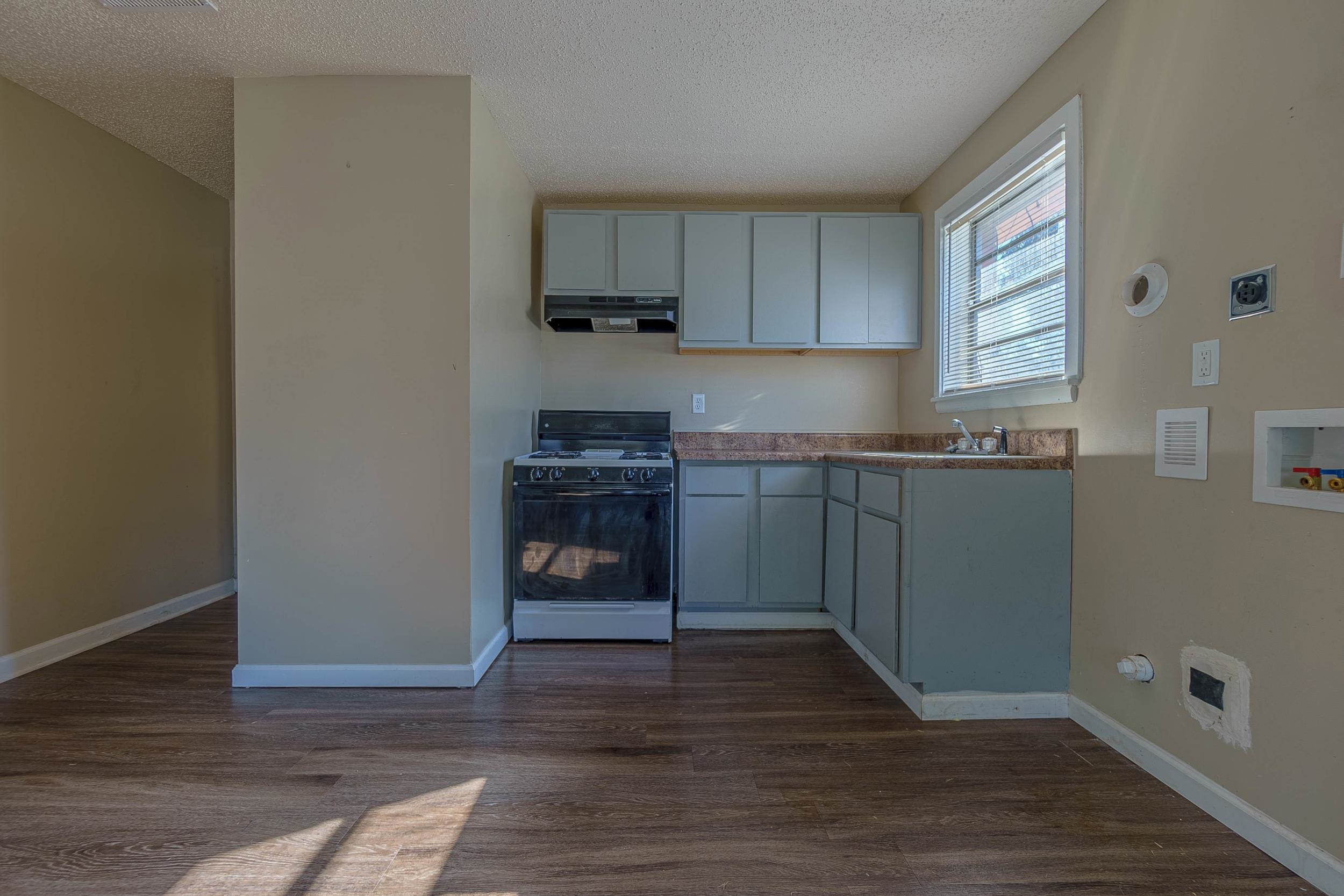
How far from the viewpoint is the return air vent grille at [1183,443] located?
1.66 metres

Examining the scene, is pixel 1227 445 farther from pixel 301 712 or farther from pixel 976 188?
pixel 301 712

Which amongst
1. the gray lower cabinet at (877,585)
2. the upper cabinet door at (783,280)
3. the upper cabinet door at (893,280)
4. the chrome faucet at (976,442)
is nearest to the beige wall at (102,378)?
the upper cabinet door at (783,280)

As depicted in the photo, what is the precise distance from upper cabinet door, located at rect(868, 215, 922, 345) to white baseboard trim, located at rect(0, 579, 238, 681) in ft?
13.6

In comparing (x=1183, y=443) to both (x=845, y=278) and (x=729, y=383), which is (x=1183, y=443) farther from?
(x=729, y=383)

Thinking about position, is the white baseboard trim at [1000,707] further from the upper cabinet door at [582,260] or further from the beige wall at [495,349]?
the upper cabinet door at [582,260]

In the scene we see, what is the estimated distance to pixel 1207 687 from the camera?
5.42ft

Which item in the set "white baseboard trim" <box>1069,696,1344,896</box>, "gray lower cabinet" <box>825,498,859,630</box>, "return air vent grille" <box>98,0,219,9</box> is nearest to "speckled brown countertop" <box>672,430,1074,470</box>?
"gray lower cabinet" <box>825,498,859,630</box>

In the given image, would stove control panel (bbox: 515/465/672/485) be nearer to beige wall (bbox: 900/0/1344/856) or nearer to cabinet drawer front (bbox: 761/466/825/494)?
cabinet drawer front (bbox: 761/466/825/494)

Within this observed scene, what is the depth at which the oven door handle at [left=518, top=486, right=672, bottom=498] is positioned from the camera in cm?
301

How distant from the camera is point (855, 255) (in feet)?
11.5

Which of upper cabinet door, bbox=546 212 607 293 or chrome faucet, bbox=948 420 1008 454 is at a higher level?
upper cabinet door, bbox=546 212 607 293

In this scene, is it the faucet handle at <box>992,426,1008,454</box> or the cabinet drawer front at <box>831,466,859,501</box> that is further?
the cabinet drawer front at <box>831,466,859,501</box>

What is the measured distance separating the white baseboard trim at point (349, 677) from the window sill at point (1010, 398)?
2426 mm

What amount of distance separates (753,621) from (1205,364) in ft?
7.32
